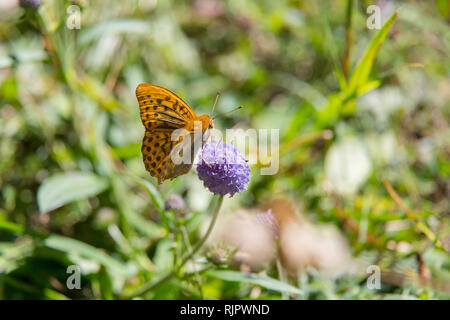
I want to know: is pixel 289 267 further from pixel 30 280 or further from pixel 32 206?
pixel 32 206

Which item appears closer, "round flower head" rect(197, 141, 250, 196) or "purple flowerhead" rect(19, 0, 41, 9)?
"round flower head" rect(197, 141, 250, 196)

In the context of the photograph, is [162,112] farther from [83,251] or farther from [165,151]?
[83,251]

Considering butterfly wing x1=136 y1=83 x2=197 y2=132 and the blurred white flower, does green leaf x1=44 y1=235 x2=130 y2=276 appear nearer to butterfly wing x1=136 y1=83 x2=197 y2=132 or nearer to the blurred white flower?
butterfly wing x1=136 y1=83 x2=197 y2=132

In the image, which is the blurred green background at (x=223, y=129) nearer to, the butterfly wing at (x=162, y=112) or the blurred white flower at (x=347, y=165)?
the blurred white flower at (x=347, y=165)

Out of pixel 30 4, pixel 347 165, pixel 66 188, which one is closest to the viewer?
pixel 30 4

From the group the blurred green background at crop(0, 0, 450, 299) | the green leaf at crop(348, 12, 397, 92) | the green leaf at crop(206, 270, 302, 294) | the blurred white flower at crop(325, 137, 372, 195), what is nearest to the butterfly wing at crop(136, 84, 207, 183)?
the blurred green background at crop(0, 0, 450, 299)

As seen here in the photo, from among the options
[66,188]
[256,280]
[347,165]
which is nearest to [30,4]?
[66,188]
